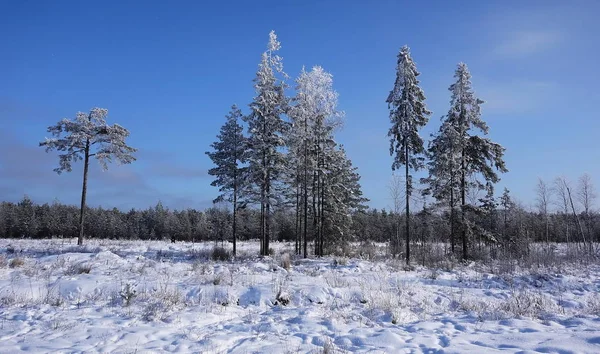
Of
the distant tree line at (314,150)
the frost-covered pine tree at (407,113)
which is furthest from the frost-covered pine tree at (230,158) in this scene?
the frost-covered pine tree at (407,113)

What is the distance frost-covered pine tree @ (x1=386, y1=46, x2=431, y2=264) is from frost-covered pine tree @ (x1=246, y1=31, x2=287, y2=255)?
796cm

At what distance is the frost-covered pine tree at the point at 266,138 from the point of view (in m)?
25.2

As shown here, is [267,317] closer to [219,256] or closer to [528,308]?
[528,308]

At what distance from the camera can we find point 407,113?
2425 cm

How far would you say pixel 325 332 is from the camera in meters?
6.29

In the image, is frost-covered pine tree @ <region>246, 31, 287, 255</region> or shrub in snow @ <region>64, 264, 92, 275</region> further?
frost-covered pine tree @ <region>246, 31, 287, 255</region>

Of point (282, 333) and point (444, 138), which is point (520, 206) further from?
point (282, 333)

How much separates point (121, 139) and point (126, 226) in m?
62.5

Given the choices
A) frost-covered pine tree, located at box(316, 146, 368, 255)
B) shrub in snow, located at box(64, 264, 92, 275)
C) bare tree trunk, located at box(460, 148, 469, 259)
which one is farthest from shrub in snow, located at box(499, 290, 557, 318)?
frost-covered pine tree, located at box(316, 146, 368, 255)

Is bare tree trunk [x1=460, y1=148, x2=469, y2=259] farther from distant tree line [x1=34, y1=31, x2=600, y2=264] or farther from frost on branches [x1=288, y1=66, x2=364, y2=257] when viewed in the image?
frost on branches [x1=288, y1=66, x2=364, y2=257]

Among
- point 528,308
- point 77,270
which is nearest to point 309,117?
point 77,270

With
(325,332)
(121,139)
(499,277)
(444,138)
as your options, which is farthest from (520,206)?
(325,332)

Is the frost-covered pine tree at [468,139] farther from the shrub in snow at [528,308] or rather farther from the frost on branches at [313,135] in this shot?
the shrub in snow at [528,308]

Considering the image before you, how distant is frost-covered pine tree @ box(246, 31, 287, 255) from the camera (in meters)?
25.2
